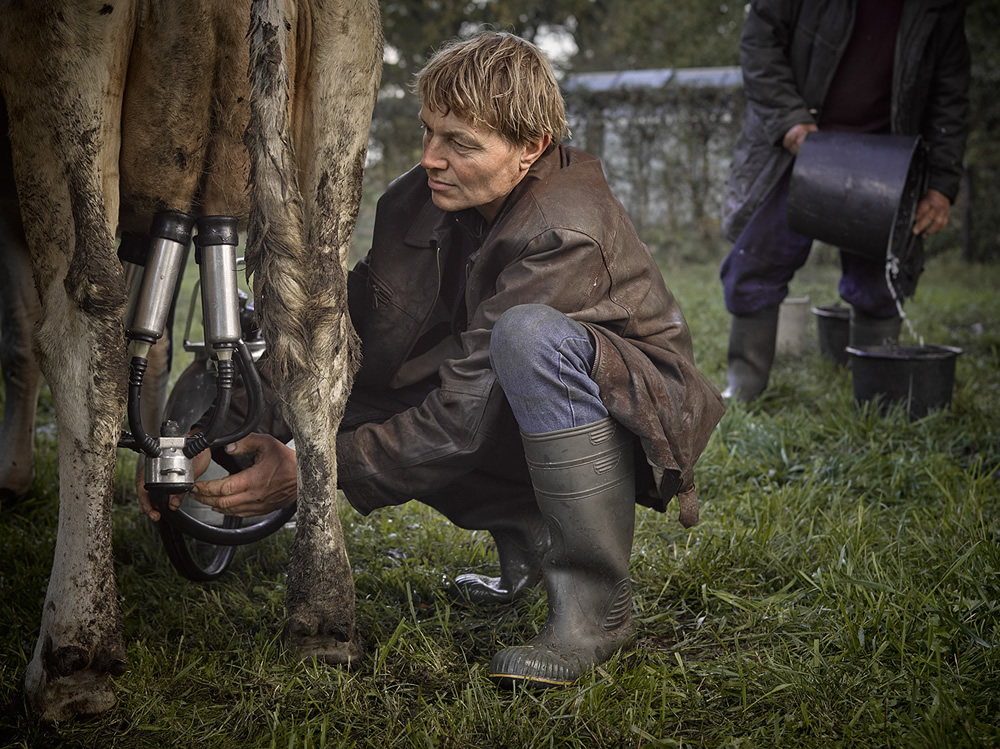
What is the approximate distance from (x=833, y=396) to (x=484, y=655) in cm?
272

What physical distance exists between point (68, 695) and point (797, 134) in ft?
12.0

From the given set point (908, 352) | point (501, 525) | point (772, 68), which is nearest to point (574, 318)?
point (501, 525)

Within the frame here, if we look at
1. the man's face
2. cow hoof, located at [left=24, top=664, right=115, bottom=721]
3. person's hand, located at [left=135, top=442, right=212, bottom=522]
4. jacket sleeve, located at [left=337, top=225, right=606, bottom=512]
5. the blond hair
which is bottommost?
cow hoof, located at [left=24, top=664, right=115, bottom=721]

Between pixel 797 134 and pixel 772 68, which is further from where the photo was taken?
Answer: pixel 772 68

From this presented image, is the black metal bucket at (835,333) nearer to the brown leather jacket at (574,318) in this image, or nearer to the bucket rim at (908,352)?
the bucket rim at (908,352)

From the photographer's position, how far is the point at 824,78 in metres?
4.22

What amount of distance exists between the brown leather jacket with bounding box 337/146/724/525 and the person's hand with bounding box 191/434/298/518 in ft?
0.42

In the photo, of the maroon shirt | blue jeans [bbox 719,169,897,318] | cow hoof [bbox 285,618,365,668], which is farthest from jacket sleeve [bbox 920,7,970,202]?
cow hoof [bbox 285,618,365,668]

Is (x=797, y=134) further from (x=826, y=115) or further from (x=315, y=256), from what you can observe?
(x=315, y=256)

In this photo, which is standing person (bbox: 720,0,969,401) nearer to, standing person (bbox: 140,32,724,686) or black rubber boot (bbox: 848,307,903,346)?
black rubber boot (bbox: 848,307,903,346)

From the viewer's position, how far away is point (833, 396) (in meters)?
4.23

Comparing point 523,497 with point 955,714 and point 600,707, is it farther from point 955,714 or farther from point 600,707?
point 955,714

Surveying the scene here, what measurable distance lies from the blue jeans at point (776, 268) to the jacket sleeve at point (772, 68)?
25cm

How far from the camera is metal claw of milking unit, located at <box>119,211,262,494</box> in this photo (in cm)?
194
